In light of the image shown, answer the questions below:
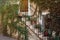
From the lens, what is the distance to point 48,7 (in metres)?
4.48

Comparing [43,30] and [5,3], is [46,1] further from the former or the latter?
[5,3]

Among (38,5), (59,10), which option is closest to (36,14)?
(38,5)

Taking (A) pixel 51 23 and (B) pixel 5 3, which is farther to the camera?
(A) pixel 51 23

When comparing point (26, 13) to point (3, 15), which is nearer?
point (3, 15)

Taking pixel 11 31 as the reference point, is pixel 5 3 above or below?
above

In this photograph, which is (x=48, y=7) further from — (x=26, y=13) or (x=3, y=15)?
(x=3, y=15)

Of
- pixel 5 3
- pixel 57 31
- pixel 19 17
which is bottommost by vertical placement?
pixel 57 31

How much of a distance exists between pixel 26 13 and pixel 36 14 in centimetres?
25

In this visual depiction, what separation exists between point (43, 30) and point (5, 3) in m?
1.08

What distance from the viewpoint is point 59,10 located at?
443 centimetres

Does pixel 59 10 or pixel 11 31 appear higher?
pixel 59 10

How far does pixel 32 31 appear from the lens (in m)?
4.54

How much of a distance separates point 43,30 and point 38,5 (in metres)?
0.59

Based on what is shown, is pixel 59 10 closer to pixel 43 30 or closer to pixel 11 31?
pixel 43 30
